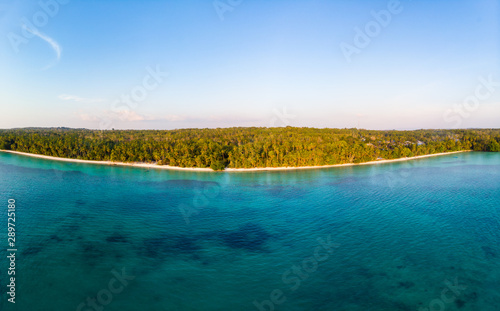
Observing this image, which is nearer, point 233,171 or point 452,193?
point 452,193

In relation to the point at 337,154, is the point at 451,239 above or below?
below

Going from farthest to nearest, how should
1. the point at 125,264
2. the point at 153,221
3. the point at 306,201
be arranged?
1. the point at 306,201
2. the point at 153,221
3. the point at 125,264

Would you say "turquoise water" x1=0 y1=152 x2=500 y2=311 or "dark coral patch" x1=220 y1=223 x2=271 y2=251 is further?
"dark coral patch" x1=220 y1=223 x2=271 y2=251

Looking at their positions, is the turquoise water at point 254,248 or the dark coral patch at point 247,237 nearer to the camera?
the turquoise water at point 254,248

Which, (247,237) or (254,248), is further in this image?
(247,237)

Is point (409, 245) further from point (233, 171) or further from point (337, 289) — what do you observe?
point (233, 171)

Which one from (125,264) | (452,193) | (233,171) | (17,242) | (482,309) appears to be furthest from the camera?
(233,171)

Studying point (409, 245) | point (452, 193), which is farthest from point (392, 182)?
point (409, 245)
